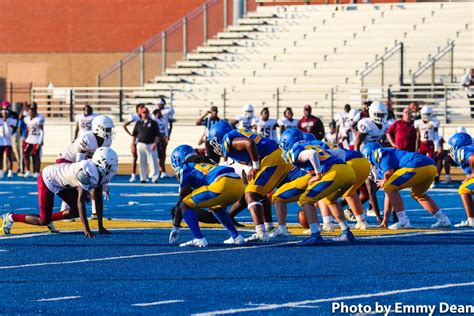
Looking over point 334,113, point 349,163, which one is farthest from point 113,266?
point 334,113

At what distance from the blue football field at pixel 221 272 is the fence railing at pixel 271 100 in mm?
14958

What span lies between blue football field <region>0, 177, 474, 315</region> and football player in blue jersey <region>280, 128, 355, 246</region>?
407 millimetres

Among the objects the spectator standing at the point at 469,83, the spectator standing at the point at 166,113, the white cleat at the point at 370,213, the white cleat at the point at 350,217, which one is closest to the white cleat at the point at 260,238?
the white cleat at the point at 350,217

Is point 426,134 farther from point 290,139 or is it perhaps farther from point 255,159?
point 290,139

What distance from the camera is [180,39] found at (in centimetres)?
3828

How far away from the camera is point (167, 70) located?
37.2 meters

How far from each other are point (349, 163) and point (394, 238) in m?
1.14

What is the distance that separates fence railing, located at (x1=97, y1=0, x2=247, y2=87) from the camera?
37.7 metres

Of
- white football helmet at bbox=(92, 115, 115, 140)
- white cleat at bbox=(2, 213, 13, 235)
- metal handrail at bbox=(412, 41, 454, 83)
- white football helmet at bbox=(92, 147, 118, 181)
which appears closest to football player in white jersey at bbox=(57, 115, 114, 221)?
white football helmet at bbox=(92, 115, 115, 140)

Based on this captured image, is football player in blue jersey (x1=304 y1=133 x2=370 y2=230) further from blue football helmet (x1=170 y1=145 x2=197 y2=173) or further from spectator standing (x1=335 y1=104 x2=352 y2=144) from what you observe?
spectator standing (x1=335 y1=104 x2=352 y2=144)

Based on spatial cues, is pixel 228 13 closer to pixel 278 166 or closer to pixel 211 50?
pixel 211 50

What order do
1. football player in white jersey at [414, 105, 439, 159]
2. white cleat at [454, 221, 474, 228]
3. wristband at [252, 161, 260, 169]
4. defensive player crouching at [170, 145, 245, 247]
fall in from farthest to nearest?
football player in white jersey at [414, 105, 439, 159] → white cleat at [454, 221, 474, 228] → wristband at [252, 161, 260, 169] → defensive player crouching at [170, 145, 245, 247]

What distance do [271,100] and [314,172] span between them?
2072 cm

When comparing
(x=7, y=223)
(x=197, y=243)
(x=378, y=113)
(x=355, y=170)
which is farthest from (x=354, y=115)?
(x=197, y=243)
